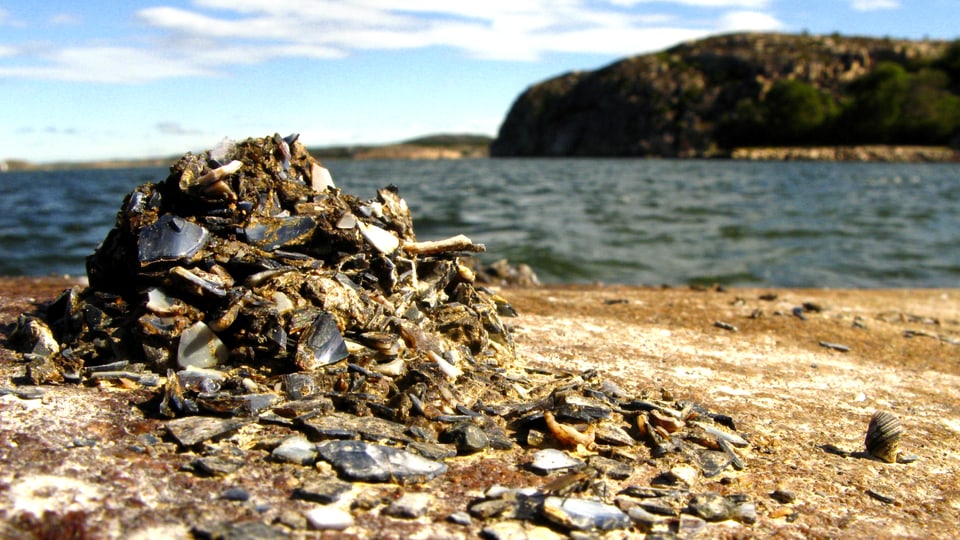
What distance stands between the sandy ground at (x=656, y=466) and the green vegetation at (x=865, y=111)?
8603 cm

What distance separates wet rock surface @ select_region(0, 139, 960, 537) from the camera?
88.2 inches

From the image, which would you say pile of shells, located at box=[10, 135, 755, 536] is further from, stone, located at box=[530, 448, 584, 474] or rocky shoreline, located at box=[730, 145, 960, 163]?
rocky shoreline, located at box=[730, 145, 960, 163]

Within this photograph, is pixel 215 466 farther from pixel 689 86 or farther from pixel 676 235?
pixel 689 86

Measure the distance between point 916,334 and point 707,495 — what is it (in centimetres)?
500

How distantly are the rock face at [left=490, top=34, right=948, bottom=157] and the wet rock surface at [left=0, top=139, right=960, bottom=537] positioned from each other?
89.3m

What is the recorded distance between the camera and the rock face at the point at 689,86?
3752 inches

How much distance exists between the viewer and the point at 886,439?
3.17 m

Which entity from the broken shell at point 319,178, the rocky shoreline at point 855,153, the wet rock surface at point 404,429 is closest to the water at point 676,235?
the broken shell at point 319,178

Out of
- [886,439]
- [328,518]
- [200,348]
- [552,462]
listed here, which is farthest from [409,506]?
[886,439]

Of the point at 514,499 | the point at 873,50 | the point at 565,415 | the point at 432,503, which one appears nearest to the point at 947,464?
the point at 565,415

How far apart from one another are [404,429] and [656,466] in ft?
3.29

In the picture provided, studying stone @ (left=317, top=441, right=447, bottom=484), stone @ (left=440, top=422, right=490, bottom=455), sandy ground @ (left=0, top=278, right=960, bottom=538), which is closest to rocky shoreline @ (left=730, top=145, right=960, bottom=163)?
sandy ground @ (left=0, top=278, right=960, bottom=538)

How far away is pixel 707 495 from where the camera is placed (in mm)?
2562

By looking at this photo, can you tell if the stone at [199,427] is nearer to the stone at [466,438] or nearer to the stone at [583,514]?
the stone at [466,438]
